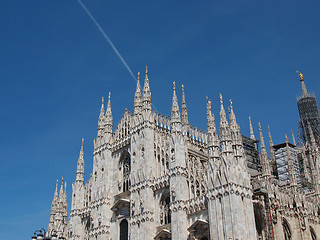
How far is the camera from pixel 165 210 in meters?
46.4

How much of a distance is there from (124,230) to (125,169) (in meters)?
8.03

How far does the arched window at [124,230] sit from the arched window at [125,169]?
13.7 ft

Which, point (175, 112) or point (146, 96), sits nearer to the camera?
point (175, 112)

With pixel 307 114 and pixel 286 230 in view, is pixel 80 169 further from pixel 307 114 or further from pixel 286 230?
pixel 307 114

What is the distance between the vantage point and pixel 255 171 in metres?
65.3

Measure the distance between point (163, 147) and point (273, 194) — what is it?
14.4 m

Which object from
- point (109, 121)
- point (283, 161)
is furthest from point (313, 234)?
point (109, 121)

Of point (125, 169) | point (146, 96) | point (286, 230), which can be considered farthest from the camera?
point (125, 169)

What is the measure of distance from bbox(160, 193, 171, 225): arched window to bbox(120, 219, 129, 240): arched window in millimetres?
6317

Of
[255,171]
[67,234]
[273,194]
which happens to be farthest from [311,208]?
[67,234]

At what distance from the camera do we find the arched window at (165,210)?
4581 centimetres

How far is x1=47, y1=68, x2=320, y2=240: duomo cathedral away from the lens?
3928 cm

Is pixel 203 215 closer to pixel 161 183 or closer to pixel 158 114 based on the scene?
pixel 161 183

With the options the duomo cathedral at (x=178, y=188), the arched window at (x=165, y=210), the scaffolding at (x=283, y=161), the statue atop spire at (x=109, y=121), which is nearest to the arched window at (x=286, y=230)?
the duomo cathedral at (x=178, y=188)
